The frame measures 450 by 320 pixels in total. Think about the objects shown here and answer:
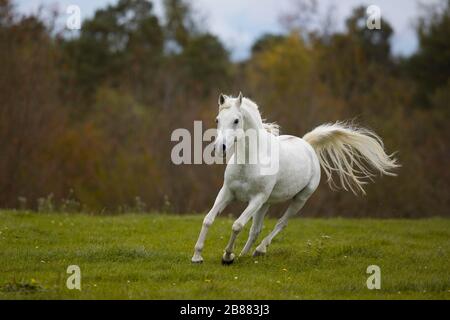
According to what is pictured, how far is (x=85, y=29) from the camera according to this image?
120 feet

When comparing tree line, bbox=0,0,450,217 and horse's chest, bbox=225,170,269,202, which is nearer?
horse's chest, bbox=225,170,269,202

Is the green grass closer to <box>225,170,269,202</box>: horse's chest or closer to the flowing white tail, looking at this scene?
<box>225,170,269,202</box>: horse's chest

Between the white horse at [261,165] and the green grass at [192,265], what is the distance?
589 mm

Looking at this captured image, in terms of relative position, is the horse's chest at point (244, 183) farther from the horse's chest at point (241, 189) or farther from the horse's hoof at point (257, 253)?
the horse's hoof at point (257, 253)

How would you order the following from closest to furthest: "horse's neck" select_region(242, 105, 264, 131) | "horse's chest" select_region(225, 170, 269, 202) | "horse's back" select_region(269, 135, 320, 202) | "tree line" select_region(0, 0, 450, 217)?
1. "horse's chest" select_region(225, 170, 269, 202)
2. "horse's neck" select_region(242, 105, 264, 131)
3. "horse's back" select_region(269, 135, 320, 202)
4. "tree line" select_region(0, 0, 450, 217)

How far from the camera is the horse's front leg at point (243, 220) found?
8453 millimetres

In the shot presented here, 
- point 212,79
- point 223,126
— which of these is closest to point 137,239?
point 223,126

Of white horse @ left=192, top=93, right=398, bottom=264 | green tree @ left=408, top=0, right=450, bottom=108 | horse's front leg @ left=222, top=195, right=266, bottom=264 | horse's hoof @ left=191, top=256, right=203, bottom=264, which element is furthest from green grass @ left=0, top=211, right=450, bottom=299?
green tree @ left=408, top=0, right=450, bottom=108

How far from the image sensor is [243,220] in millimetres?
8461

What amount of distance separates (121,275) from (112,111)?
2702 centimetres

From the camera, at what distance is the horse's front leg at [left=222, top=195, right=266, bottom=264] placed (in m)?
8.45

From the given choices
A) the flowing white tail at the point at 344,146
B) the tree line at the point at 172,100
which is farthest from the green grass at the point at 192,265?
the tree line at the point at 172,100

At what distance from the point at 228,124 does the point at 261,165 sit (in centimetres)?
96

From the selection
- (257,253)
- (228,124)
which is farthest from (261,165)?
(257,253)
